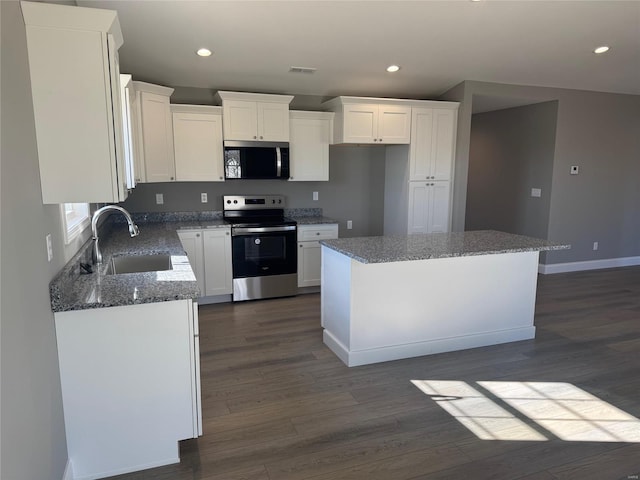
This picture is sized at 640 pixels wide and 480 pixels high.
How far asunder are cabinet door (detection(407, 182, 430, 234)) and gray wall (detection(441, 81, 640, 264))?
0.40 meters

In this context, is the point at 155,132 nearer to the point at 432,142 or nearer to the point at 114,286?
the point at 114,286

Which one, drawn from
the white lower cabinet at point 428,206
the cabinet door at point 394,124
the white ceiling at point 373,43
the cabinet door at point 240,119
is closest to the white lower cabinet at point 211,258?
the cabinet door at point 240,119

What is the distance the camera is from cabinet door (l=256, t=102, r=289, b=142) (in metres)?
4.75

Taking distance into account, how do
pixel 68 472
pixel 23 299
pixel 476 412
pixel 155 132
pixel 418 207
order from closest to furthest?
pixel 23 299 → pixel 68 472 → pixel 476 412 → pixel 155 132 → pixel 418 207

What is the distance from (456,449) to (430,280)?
4.45 feet

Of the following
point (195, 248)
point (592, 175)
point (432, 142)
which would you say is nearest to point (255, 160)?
point (195, 248)

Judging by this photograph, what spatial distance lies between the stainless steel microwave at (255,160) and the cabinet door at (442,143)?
6.00ft

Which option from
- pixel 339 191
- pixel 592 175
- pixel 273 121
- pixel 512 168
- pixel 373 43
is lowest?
pixel 339 191

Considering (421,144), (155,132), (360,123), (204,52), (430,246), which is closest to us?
(430,246)

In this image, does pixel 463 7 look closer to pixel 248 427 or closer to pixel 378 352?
pixel 378 352

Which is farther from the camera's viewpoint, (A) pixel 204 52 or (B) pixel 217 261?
(B) pixel 217 261

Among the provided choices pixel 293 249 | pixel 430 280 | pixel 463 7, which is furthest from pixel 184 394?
pixel 463 7

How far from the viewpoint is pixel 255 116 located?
4.72 meters

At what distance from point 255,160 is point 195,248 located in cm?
119
